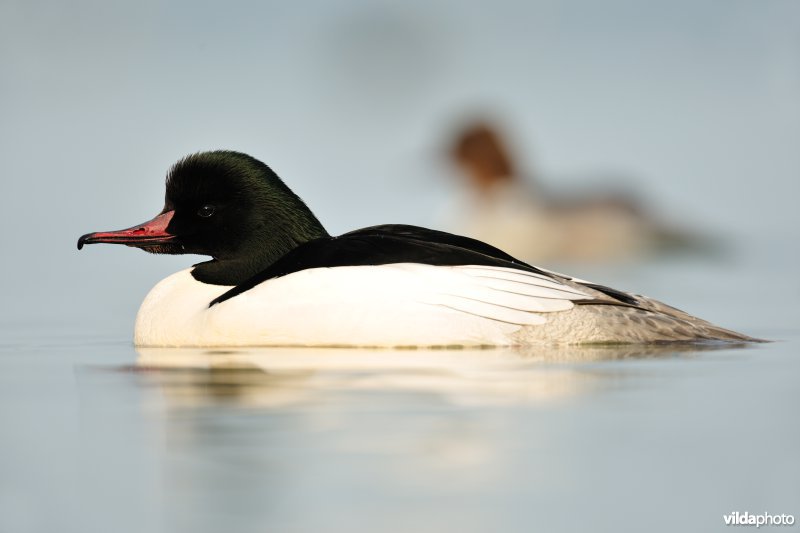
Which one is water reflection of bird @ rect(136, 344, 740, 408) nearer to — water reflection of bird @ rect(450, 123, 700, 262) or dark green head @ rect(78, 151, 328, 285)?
dark green head @ rect(78, 151, 328, 285)

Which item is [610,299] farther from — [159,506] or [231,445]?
[159,506]

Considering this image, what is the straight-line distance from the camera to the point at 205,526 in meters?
2.55

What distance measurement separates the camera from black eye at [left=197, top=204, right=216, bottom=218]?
5445mm

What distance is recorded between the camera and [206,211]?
545 cm

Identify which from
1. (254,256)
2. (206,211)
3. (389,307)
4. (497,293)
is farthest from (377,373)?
(206,211)

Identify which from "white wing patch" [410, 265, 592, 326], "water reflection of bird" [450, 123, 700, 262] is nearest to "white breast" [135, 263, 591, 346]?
"white wing patch" [410, 265, 592, 326]

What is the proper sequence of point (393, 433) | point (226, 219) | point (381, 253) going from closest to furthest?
point (393, 433) → point (381, 253) → point (226, 219)

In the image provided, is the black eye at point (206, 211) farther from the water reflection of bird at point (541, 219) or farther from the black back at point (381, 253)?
the water reflection of bird at point (541, 219)

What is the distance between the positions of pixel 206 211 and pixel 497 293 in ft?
4.45

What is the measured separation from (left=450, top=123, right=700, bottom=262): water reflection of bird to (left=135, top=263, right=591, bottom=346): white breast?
7321 mm

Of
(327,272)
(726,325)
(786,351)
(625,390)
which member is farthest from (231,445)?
(726,325)

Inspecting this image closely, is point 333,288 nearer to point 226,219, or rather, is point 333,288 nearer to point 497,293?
point 497,293

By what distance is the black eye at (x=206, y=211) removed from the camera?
545 cm

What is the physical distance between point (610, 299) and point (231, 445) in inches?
93.9
